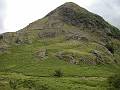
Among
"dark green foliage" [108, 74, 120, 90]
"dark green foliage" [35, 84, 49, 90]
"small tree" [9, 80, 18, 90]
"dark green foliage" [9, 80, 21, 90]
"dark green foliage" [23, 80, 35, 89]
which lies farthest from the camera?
"dark green foliage" [23, 80, 35, 89]

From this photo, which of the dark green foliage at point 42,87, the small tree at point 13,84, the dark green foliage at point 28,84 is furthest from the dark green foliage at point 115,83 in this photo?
the small tree at point 13,84

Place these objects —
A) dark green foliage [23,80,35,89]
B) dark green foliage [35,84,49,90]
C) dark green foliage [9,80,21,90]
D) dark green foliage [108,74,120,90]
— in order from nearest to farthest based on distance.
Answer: dark green foliage [9,80,21,90], dark green foliage [108,74,120,90], dark green foliage [35,84,49,90], dark green foliage [23,80,35,89]

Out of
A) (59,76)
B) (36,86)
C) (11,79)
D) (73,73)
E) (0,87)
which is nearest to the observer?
(0,87)

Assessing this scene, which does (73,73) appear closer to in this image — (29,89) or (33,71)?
(33,71)

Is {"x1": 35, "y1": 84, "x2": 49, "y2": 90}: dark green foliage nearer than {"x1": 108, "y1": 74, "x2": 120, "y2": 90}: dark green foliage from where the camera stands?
No

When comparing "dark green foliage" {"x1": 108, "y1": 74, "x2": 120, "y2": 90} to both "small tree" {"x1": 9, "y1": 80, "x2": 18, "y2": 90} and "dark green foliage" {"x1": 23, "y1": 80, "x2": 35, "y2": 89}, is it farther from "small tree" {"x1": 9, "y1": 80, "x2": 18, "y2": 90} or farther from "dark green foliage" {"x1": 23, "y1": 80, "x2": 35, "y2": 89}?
"small tree" {"x1": 9, "y1": 80, "x2": 18, "y2": 90}

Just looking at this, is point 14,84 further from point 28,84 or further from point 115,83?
point 115,83

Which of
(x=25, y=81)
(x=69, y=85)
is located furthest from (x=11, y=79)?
(x=69, y=85)

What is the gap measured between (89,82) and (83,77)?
1934cm

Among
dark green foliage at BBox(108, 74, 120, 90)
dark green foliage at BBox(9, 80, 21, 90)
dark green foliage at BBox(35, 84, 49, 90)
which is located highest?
dark green foliage at BBox(108, 74, 120, 90)

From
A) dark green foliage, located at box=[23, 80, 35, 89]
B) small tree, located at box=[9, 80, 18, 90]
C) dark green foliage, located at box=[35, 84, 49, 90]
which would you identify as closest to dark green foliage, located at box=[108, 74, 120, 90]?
dark green foliage, located at box=[35, 84, 49, 90]

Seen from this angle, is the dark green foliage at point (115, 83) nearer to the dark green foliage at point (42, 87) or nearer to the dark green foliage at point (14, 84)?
the dark green foliage at point (42, 87)

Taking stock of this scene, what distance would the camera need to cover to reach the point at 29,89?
5443 inches

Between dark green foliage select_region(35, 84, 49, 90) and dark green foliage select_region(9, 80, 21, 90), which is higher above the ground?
dark green foliage select_region(9, 80, 21, 90)
